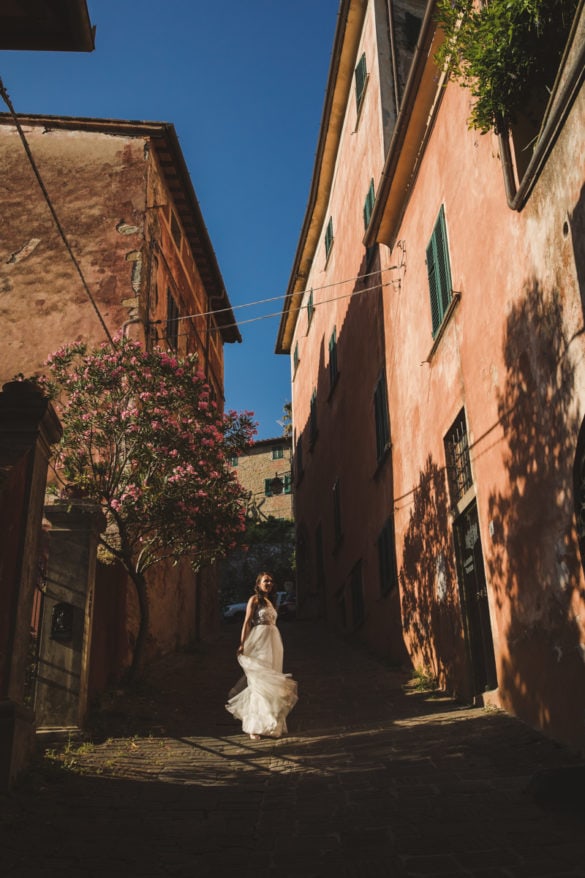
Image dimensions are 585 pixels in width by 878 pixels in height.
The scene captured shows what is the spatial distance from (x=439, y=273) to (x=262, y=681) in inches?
207

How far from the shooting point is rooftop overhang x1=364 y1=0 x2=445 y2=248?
945 centimetres

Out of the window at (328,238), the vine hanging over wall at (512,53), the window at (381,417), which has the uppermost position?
the window at (328,238)

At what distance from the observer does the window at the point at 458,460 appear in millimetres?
8578

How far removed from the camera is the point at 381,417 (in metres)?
13.2

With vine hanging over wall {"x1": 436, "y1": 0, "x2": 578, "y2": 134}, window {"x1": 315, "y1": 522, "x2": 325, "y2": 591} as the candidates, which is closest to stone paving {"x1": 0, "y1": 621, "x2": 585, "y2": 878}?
vine hanging over wall {"x1": 436, "y1": 0, "x2": 578, "y2": 134}

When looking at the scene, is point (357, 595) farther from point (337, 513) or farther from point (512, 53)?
point (512, 53)

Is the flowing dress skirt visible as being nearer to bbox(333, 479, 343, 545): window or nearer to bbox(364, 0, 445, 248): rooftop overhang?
bbox(364, 0, 445, 248): rooftop overhang

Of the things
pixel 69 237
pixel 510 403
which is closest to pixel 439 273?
pixel 510 403

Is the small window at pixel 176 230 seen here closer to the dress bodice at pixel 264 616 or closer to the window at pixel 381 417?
the window at pixel 381 417

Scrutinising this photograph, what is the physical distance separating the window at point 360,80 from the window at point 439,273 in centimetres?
758

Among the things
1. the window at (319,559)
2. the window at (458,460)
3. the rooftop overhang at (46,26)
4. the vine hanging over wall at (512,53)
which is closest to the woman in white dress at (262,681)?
the window at (458,460)

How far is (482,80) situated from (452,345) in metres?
2.91

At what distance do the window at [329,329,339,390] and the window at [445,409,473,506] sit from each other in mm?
9320

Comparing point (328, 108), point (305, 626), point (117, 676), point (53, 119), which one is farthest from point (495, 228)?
point (305, 626)
